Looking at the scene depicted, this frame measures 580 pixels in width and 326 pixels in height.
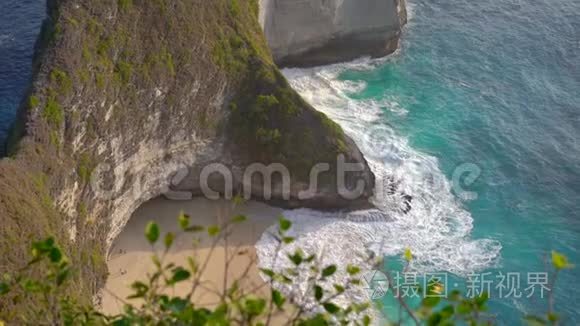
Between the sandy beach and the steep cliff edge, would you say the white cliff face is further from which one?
the sandy beach

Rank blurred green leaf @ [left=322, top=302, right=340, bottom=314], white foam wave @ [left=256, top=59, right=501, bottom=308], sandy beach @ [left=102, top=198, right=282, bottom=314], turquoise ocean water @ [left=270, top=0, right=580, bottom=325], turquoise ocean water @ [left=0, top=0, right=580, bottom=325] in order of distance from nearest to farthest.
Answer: blurred green leaf @ [left=322, top=302, right=340, bottom=314]
sandy beach @ [left=102, top=198, right=282, bottom=314]
white foam wave @ [left=256, top=59, right=501, bottom=308]
turquoise ocean water @ [left=0, top=0, right=580, bottom=325]
turquoise ocean water @ [left=270, top=0, right=580, bottom=325]

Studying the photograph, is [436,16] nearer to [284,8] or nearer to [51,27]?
[284,8]

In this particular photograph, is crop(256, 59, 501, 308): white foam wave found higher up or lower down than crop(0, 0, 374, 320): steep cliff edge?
lower down

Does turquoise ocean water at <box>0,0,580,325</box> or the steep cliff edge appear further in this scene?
turquoise ocean water at <box>0,0,580,325</box>

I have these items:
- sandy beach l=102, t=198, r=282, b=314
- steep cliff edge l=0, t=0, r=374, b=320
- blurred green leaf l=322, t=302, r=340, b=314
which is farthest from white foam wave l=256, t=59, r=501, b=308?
blurred green leaf l=322, t=302, r=340, b=314

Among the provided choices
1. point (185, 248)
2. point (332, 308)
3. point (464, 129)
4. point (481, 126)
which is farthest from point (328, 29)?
point (332, 308)

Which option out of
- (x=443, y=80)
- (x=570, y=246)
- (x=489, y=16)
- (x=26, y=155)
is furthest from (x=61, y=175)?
(x=489, y=16)
